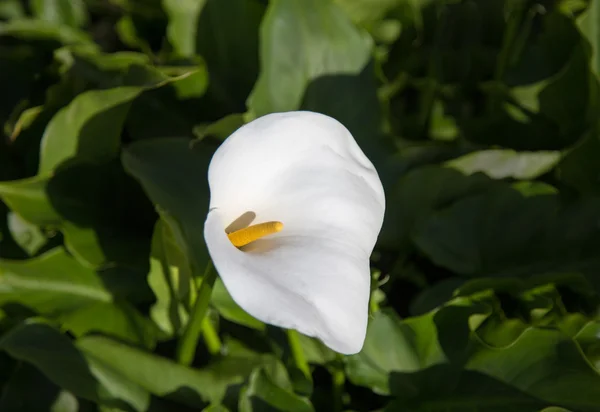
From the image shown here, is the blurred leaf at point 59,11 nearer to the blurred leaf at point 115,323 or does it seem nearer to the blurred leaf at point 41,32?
the blurred leaf at point 41,32

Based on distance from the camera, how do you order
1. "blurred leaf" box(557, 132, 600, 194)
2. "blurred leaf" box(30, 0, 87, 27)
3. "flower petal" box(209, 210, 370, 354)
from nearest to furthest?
1. "flower petal" box(209, 210, 370, 354)
2. "blurred leaf" box(557, 132, 600, 194)
3. "blurred leaf" box(30, 0, 87, 27)

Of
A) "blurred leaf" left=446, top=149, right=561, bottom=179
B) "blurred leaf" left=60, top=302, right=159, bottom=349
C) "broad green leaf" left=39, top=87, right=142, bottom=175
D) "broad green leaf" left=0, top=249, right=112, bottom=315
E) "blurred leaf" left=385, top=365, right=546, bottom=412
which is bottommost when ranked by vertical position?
"blurred leaf" left=385, top=365, right=546, bottom=412

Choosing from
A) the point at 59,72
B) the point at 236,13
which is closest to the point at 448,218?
the point at 236,13

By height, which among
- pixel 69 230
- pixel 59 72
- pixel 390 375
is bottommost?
pixel 390 375

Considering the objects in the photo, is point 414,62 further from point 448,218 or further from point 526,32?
point 448,218

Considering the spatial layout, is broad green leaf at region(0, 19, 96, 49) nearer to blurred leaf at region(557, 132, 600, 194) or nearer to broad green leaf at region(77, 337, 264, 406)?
broad green leaf at region(77, 337, 264, 406)

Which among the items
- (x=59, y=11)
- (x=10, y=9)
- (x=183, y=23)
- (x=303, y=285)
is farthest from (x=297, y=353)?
(x=10, y=9)

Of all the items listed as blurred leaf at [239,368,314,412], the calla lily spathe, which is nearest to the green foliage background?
blurred leaf at [239,368,314,412]
